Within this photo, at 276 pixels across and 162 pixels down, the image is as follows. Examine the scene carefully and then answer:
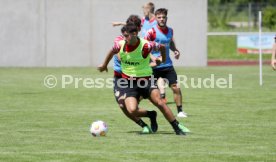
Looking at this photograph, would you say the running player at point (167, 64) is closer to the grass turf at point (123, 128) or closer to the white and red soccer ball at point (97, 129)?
the grass turf at point (123, 128)

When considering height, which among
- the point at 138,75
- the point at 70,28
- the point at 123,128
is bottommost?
the point at 70,28

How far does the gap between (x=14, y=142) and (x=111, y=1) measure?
91.2ft

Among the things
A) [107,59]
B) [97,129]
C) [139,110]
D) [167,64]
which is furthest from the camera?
A: [167,64]

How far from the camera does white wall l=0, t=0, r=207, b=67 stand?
38656 millimetres

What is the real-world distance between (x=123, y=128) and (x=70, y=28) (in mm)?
25316

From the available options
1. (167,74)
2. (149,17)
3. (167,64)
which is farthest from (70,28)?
(167,64)

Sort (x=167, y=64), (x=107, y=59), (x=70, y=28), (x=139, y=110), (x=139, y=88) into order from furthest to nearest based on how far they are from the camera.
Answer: (x=70, y=28)
(x=167, y=64)
(x=139, y=110)
(x=139, y=88)
(x=107, y=59)

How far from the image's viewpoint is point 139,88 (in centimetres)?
1276

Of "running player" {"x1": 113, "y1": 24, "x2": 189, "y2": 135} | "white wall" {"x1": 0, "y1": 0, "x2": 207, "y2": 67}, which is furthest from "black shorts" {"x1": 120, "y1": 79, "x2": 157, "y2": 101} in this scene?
"white wall" {"x1": 0, "y1": 0, "x2": 207, "y2": 67}

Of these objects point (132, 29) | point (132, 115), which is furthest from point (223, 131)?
point (132, 29)

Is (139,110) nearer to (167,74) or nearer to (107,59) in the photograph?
(107,59)

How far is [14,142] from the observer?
38.7 ft

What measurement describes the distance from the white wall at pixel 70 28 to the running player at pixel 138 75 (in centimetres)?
2629

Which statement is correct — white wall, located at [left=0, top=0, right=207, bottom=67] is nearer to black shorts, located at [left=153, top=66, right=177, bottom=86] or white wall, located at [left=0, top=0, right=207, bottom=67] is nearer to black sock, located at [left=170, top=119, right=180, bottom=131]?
black shorts, located at [left=153, top=66, right=177, bottom=86]
